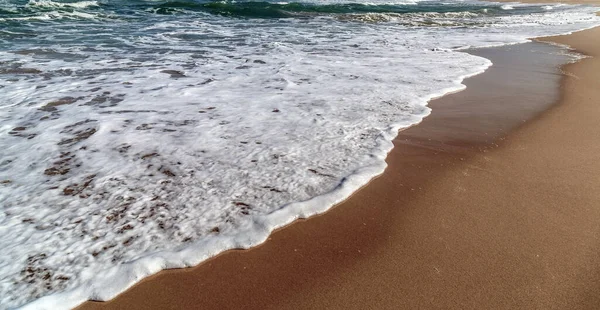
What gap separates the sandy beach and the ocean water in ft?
0.54

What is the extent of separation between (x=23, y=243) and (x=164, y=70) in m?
4.79

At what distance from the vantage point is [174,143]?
12.3ft

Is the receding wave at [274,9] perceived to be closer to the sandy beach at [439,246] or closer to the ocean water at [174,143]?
the ocean water at [174,143]

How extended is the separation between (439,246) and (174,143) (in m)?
2.38

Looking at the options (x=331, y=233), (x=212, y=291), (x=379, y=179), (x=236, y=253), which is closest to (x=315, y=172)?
(x=379, y=179)

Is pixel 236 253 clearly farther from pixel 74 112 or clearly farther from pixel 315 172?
pixel 74 112

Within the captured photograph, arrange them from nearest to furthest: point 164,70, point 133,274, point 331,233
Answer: point 133,274 < point 331,233 < point 164,70

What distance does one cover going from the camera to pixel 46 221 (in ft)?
8.41

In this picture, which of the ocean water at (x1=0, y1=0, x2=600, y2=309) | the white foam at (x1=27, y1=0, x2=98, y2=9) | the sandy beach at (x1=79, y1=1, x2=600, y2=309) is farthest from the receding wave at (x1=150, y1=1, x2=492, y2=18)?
the sandy beach at (x1=79, y1=1, x2=600, y2=309)

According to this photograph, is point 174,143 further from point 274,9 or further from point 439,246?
point 274,9

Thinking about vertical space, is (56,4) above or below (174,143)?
above

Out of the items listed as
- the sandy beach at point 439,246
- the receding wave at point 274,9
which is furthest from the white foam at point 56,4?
the sandy beach at point 439,246

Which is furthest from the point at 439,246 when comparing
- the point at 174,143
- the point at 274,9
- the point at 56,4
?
the point at 56,4

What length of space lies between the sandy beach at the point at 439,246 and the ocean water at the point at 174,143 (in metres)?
0.17
